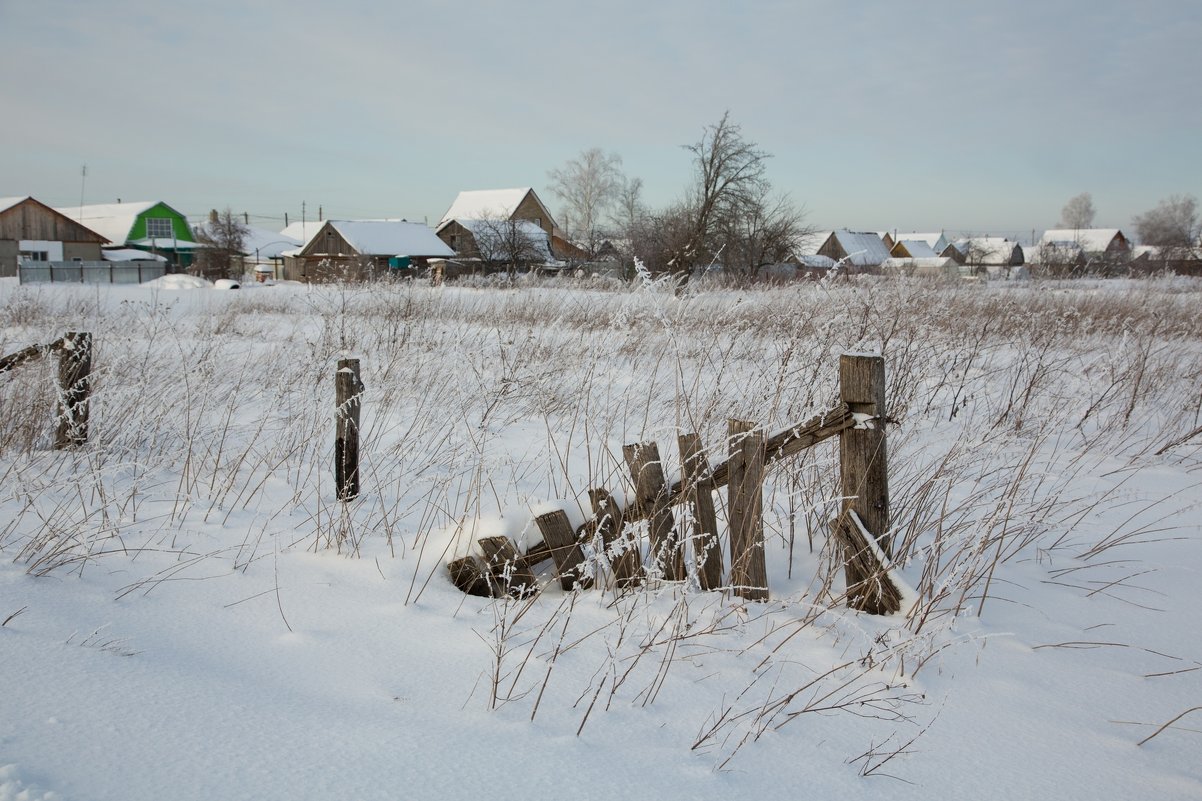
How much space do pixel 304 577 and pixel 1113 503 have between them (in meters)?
4.32

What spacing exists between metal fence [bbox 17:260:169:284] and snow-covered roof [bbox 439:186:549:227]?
2299cm

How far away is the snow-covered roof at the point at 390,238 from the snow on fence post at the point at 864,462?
42.2m

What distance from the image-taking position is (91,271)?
29250mm

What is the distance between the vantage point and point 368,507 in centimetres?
353

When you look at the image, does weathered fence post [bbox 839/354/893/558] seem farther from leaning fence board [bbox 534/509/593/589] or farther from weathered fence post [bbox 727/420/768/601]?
leaning fence board [bbox 534/509/593/589]

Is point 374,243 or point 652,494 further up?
point 374,243

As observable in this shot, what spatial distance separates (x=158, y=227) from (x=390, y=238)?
1665 centimetres

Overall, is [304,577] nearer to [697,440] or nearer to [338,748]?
[338,748]

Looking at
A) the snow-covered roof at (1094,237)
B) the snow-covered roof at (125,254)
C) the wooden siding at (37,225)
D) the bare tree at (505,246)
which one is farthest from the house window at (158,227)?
the snow-covered roof at (1094,237)

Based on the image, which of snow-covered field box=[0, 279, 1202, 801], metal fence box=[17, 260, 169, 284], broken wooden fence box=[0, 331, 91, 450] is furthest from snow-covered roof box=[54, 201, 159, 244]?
snow-covered field box=[0, 279, 1202, 801]

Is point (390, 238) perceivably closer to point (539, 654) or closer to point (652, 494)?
A: point (652, 494)

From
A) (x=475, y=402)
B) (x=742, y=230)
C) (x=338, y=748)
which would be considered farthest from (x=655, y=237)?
(x=338, y=748)

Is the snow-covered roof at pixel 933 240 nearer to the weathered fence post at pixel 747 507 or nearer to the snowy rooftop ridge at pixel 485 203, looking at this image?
the snowy rooftop ridge at pixel 485 203

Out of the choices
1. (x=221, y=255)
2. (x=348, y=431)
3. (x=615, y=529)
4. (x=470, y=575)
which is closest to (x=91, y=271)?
(x=221, y=255)
